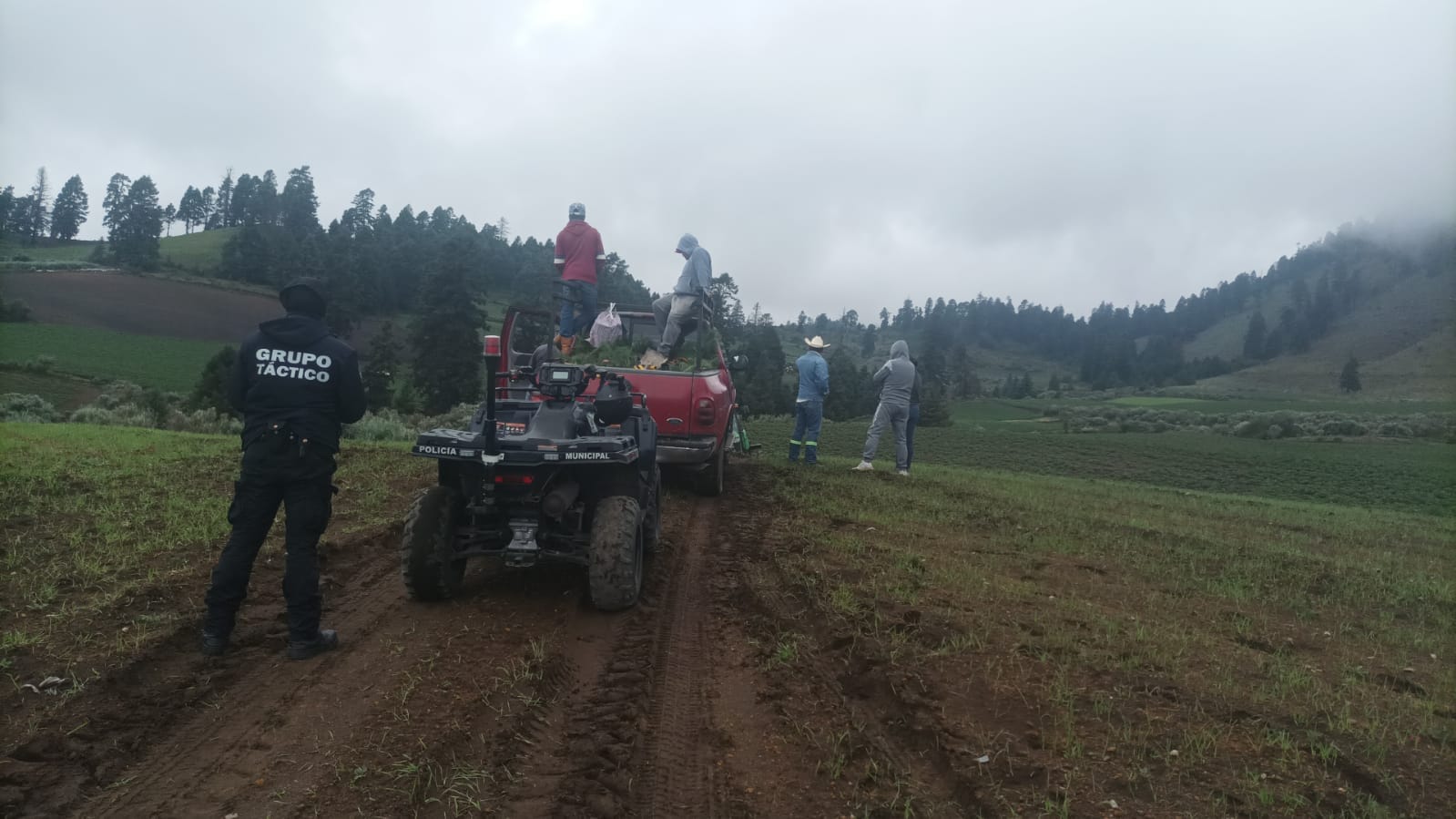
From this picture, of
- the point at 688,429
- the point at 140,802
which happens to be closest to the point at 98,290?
the point at 688,429

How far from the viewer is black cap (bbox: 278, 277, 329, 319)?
473cm

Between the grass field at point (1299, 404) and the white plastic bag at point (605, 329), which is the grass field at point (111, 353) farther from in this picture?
the grass field at point (1299, 404)

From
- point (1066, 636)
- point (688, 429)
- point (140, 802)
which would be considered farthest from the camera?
point (688, 429)

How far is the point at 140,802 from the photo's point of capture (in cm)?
301

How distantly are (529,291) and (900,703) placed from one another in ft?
205

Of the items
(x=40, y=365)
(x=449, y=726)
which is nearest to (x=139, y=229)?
(x=40, y=365)

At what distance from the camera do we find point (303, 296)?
4.77 m

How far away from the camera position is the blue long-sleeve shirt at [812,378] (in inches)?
524

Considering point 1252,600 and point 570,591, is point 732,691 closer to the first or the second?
point 570,591

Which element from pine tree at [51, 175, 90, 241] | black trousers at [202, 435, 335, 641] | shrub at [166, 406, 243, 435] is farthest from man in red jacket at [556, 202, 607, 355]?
pine tree at [51, 175, 90, 241]

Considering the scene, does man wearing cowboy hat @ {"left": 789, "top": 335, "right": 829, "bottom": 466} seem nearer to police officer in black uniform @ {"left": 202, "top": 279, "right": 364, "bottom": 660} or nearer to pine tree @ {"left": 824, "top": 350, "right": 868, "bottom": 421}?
police officer in black uniform @ {"left": 202, "top": 279, "right": 364, "bottom": 660}

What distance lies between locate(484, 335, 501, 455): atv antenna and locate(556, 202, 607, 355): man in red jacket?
549 centimetres

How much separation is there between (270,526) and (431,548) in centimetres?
103

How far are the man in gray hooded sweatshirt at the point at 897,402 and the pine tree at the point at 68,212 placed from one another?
11590 centimetres
